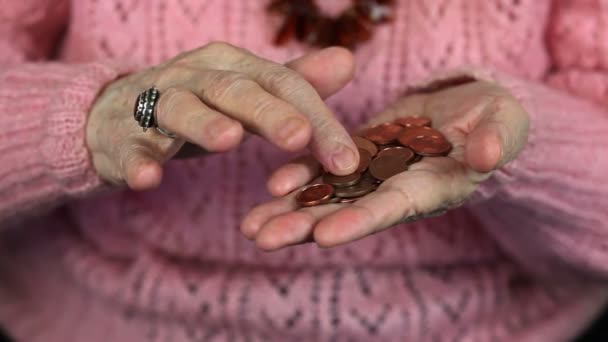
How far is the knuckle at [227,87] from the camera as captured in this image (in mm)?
482

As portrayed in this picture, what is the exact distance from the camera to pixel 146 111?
1.65ft

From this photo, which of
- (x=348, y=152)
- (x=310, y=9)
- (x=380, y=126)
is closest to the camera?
(x=348, y=152)

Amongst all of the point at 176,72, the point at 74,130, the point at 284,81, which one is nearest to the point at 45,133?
the point at 74,130

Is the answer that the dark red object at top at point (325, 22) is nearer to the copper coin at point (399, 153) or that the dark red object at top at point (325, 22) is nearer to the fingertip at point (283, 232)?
the copper coin at point (399, 153)

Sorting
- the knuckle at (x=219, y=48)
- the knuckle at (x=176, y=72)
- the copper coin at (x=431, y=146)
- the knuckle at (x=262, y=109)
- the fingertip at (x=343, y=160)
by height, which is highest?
the knuckle at (x=219, y=48)

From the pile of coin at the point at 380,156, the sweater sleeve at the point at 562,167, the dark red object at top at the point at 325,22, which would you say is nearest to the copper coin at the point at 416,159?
the pile of coin at the point at 380,156

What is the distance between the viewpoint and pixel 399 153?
1.83 ft

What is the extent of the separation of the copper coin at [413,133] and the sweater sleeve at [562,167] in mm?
89

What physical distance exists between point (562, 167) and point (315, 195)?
0.34 m

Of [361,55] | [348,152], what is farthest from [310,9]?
[348,152]

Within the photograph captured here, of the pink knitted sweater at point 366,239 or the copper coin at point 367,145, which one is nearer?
the copper coin at point 367,145

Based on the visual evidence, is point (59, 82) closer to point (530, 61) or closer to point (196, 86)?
point (196, 86)

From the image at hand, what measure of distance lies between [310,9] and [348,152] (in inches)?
14.3

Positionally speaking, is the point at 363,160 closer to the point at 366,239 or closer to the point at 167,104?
the point at 167,104
